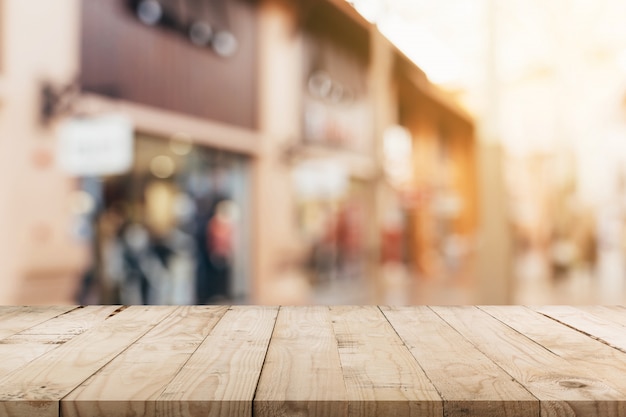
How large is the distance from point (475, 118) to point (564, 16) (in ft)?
2.81

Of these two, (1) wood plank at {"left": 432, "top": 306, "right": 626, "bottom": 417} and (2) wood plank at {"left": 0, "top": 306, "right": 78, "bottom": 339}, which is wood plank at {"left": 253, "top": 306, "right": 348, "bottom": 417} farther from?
(2) wood plank at {"left": 0, "top": 306, "right": 78, "bottom": 339}

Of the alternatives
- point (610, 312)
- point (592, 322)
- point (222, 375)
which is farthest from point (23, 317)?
point (610, 312)

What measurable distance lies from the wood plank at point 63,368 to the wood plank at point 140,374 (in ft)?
0.06

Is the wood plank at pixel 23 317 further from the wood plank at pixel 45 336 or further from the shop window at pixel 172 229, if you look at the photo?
the shop window at pixel 172 229

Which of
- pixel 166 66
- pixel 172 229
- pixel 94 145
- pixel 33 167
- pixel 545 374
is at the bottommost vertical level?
pixel 545 374

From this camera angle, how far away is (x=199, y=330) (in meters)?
1.37

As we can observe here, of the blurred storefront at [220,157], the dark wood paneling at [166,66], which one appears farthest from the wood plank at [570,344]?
the dark wood paneling at [166,66]

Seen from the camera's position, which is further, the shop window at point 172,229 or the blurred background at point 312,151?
the shop window at point 172,229

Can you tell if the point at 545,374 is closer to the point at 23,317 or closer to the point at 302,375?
the point at 302,375

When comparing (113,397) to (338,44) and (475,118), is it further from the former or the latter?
(338,44)

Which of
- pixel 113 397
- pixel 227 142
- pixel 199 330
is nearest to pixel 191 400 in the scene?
pixel 113 397

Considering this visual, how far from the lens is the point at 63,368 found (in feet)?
3.42

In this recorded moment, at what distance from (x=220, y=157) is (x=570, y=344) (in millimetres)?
4333

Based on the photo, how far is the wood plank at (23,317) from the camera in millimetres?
1382
